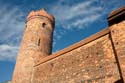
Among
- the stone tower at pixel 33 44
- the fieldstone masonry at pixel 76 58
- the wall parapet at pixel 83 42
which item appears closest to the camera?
the fieldstone masonry at pixel 76 58

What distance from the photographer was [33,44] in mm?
13219

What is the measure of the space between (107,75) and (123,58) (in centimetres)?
117

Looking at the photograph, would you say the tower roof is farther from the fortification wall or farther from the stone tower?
the fortification wall

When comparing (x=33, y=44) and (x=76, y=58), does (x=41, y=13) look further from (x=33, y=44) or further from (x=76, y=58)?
(x=76, y=58)

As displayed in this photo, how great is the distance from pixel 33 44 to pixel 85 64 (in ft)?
19.9

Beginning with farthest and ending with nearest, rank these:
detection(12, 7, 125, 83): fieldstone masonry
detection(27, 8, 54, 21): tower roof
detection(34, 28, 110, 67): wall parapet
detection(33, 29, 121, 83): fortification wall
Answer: detection(27, 8, 54, 21): tower roof → detection(34, 28, 110, 67): wall parapet → detection(33, 29, 121, 83): fortification wall → detection(12, 7, 125, 83): fieldstone masonry

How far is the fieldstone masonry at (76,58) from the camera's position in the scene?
7.04 meters

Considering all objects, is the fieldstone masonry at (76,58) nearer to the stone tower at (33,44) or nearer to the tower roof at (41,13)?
the stone tower at (33,44)

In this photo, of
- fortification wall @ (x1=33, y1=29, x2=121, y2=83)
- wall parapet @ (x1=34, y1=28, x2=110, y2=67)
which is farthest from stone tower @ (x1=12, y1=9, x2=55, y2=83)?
wall parapet @ (x1=34, y1=28, x2=110, y2=67)

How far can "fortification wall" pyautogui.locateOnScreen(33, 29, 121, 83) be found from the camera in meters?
Answer: 7.29

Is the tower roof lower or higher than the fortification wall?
higher

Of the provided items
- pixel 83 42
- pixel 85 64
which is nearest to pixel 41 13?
pixel 83 42

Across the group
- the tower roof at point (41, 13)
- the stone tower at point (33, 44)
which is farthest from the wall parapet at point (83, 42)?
the tower roof at point (41, 13)

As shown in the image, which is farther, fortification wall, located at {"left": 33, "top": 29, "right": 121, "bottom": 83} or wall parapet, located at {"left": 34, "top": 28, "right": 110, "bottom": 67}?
wall parapet, located at {"left": 34, "top": 28, "right": 110, "bottom": 67}
